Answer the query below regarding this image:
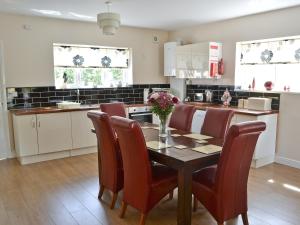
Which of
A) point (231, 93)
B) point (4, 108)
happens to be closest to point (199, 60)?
point (231, 93)

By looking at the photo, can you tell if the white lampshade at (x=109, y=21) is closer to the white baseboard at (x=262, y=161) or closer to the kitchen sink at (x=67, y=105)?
the kitchen sink at (x=67, y=105)

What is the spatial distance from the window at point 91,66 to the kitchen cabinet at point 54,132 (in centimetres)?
80

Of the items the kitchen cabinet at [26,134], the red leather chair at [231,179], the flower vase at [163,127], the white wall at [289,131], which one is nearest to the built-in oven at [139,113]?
the kitchen cabinet at [26,134]

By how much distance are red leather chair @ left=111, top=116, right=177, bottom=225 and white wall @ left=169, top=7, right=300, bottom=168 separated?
8.19 ft

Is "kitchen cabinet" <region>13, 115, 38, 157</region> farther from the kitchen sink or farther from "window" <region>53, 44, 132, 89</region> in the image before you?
"window" <region>53, 44, 132, 89</region>

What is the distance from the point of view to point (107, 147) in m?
2.89

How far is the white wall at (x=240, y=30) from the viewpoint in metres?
4.09

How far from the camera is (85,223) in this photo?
260 cm

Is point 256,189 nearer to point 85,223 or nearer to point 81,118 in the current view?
point 85,223

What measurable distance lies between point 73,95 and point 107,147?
2.58 meters

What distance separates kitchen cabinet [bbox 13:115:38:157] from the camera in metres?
4.23

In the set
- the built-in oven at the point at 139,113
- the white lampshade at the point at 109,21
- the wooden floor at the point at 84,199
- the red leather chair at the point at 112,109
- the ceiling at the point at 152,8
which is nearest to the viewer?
the wooden floor at the point at 84,199

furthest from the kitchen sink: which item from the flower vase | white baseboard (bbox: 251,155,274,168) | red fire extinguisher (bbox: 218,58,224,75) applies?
white baseboard (bbox: 251,155,274,168)

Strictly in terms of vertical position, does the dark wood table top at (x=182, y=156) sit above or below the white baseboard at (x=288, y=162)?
above
